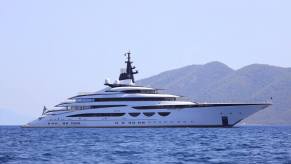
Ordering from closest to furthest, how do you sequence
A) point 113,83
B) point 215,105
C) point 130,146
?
point 130,146, point 215,105, point 113,83

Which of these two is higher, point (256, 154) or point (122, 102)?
point (122, 102)

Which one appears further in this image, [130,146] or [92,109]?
[92,109]

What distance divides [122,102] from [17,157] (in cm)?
4709

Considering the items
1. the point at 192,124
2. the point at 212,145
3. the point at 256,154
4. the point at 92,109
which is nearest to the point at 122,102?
the point at 92,109

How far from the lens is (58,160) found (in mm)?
36531

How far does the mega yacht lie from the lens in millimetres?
84312

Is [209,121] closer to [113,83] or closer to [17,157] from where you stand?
[113,83]

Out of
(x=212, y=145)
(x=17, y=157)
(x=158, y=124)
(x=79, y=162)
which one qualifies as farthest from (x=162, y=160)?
(x=158, y=124)

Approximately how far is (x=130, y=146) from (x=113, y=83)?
148 ft

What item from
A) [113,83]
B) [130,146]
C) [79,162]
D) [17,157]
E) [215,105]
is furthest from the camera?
[113,83]

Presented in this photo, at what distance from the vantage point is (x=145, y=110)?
85188mm

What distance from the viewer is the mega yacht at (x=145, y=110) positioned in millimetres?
84312

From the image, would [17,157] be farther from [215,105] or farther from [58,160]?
[215,105]

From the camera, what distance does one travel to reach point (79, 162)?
116 ft
